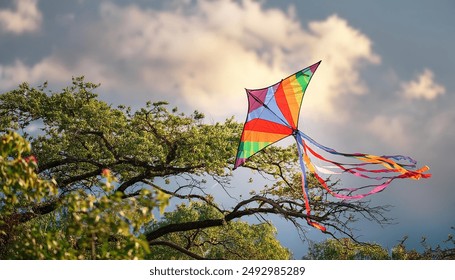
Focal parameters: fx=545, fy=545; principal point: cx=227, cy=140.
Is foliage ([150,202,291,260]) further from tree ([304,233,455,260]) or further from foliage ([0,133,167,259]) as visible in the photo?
foliage ([0,133,167,259])

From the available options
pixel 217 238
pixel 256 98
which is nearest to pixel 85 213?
pixel 256 98

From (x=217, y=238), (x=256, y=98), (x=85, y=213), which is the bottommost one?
(x=85, y=213)

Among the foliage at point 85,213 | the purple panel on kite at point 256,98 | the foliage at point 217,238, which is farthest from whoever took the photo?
the foliage at point 217,238

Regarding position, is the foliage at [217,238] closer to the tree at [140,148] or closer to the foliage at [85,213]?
the tree at [140,148]

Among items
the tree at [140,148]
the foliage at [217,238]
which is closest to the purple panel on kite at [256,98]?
the tree at [140,148]

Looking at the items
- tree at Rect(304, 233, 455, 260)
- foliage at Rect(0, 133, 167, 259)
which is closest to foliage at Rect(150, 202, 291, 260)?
tree at Rect(304, 233, 455, 260)

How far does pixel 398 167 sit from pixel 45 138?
979cm

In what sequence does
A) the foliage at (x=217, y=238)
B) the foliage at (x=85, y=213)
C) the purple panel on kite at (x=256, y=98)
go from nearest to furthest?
the foliage at (x=85, y=213)
the purple panel on kite at (x=256, y=98)
the foliage at (x=217, y=238)

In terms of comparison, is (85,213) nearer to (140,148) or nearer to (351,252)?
(140,148)

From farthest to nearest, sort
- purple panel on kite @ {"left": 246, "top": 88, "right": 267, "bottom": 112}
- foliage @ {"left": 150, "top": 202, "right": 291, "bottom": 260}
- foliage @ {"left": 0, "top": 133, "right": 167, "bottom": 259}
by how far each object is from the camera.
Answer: foliage @ {"left": 150, "top": 202, "right": 291, "bottom": 260} → purple panel on kite @ {"left": 246, "top": 88, "right": 267, "bottom": 112} → foliage @ {"left": 0, "top": 133, "right": 167, "bottom": 259}

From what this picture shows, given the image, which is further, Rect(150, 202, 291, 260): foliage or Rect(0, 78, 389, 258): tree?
Rect(150, 202, 291, 260): foliage

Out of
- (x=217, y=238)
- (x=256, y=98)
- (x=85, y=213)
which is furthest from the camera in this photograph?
(x=217, y=238)

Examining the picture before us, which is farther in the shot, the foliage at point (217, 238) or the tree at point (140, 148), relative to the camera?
the foliage at point (217, 238)

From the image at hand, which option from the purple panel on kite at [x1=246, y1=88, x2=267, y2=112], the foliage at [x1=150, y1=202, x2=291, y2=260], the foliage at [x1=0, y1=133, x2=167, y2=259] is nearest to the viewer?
the foliage at [x1=0, y1=133, x2=167, y2=259]
